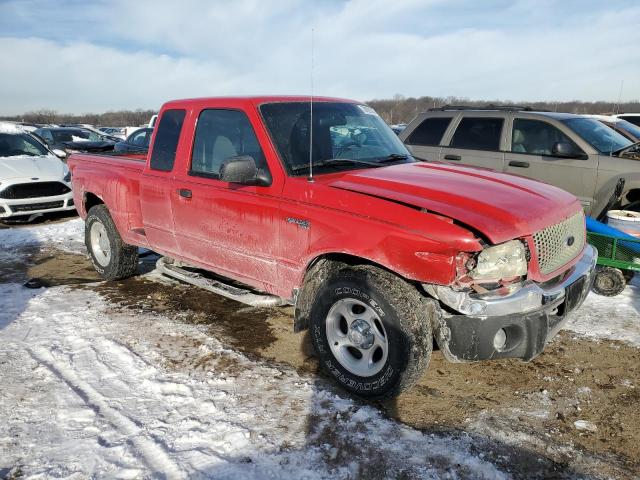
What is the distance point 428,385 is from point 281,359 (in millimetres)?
1172

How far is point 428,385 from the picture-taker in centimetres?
361

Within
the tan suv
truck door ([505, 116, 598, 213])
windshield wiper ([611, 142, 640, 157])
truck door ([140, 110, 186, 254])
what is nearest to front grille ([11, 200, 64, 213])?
truck door ([140, 110, 186, 254])

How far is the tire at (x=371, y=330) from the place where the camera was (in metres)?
3.07

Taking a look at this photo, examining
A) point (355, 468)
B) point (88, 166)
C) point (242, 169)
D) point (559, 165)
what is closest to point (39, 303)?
point (88, 166)

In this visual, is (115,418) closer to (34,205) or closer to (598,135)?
(598,135)

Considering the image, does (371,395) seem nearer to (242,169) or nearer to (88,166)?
(242,169)

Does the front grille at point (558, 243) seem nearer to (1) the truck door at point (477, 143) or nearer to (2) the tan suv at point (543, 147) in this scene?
(2) the tan suv at point (543, 147)

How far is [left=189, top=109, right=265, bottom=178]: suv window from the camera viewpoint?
13.1ft

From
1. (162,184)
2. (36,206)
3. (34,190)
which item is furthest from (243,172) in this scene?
(34,190)

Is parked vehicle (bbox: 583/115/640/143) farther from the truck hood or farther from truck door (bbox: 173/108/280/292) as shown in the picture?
truck door (bbox: 173/108/280/292)

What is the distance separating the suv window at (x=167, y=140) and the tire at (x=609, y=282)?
4.58 meters

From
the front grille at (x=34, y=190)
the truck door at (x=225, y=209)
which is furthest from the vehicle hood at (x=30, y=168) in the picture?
the truck door at (x=225, y=209)

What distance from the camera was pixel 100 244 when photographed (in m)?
6.07

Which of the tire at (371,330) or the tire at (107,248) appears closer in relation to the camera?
the tire at (371,330)
